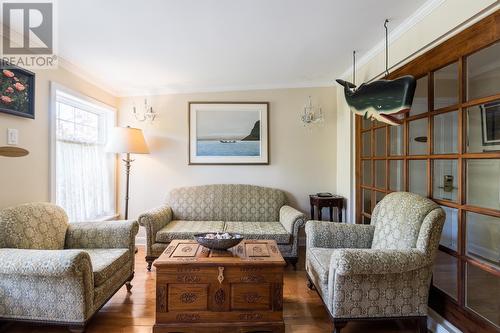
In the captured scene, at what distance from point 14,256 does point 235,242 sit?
1404mm

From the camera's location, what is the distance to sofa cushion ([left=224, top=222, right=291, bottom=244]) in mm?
2984

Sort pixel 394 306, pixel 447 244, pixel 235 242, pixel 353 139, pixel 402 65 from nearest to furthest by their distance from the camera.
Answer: pixel 394 306
pixel 447 244
pixel 235 242
pixel 402 65
pixel 353 139

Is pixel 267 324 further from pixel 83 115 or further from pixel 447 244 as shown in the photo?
pixel 83 115

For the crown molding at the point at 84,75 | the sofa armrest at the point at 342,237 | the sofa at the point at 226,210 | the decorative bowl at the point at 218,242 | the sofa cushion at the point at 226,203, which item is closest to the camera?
the decorative bowl at the point at 218,242

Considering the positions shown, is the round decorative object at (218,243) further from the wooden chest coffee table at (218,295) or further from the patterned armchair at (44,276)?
the patterned armchair at (44,276)

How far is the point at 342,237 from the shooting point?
242 cm

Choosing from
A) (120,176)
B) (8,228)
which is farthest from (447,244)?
(120,176)

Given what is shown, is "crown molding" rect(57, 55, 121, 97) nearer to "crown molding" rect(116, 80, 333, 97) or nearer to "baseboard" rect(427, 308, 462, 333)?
"crown molding" rect(116, 80, 333, 97)

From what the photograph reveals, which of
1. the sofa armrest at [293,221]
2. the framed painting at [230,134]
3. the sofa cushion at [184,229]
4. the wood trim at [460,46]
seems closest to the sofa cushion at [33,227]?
the sofa cushion at [184,229]

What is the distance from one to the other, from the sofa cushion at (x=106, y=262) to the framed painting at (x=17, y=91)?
4.25 feet

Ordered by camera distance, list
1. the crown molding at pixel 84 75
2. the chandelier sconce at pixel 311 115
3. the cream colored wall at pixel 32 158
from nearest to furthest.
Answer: the cream colored wall at pixel 32 158 → the crown molding at pixel 84 75 → the chandelier sconce at pixel 311 115

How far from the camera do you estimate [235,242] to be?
6.78 feet

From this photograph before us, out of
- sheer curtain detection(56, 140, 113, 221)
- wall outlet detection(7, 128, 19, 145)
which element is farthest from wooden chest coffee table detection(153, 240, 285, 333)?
sheer curtain detection(56, 140, 113, 221)

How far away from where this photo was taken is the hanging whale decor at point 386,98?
1.91m
